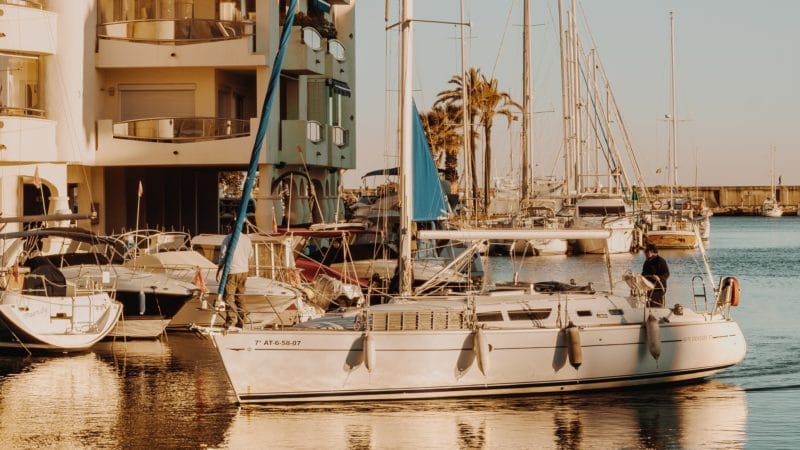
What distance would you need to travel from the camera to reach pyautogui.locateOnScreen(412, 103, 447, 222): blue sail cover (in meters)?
27.5

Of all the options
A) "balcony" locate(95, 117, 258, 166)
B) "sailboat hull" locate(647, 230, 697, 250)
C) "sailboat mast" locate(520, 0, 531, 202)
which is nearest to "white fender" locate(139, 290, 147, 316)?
"balcony" locate(95, 117, 258, 166)

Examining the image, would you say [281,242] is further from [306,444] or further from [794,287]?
[794,287]

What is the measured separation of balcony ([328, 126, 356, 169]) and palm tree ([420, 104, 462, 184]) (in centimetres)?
3584

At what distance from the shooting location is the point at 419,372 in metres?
23.6

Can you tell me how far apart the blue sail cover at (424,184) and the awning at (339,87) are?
25380 millimetres

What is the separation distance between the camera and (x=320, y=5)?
178 feet

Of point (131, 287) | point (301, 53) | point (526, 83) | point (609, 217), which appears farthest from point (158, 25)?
point (609, 217)

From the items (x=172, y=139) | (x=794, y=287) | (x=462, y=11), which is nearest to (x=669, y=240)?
(x=794, y=287)

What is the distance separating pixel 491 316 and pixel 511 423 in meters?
2.25

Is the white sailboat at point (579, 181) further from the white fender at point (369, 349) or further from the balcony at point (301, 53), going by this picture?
the white fender at point (369, 349)

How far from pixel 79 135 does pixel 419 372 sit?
23.3 metres

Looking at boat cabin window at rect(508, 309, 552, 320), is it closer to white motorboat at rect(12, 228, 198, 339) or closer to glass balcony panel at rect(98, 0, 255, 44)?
white motorboat at rect(12, 228, 198, 339)

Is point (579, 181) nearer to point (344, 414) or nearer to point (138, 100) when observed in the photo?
point (138, 100)

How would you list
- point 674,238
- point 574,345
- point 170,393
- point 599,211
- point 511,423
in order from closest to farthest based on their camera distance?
point 511,423 → point 574,345 → point 170,393 → point 599,211 → point 674,238
